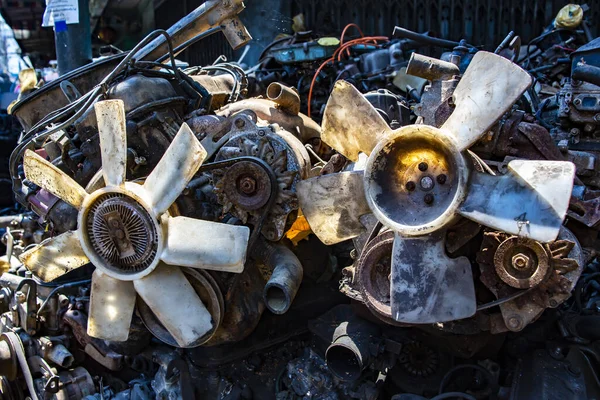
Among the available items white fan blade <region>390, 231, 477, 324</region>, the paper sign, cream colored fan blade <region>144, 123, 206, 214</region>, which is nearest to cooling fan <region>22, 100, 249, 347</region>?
cream colored fan blade <region>144, 123, 206, 214</region>

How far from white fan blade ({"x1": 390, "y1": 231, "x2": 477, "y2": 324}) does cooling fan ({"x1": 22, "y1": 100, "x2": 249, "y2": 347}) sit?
833mm

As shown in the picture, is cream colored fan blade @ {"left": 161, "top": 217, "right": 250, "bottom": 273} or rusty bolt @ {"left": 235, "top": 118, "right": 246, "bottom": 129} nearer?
cream colored fan blade @ {"left": 161, "top": 217, "right": 250, "bottom": 273}

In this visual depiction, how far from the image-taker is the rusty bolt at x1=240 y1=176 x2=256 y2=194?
3156mm

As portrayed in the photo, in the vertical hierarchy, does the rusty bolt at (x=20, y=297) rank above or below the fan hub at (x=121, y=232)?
below

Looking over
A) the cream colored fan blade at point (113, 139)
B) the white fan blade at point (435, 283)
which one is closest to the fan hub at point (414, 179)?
the white fan blade at point (435, 283)

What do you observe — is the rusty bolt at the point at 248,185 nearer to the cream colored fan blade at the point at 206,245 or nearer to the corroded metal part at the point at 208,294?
the cream colored fan blade at the point at 206,245

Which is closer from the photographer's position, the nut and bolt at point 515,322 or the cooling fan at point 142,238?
the nut and bolt at point 515,322

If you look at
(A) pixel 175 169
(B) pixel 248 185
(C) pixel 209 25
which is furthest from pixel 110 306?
(C) pixel 209 25

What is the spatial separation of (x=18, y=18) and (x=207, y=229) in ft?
28.0

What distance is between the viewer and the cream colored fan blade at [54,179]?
3.18m

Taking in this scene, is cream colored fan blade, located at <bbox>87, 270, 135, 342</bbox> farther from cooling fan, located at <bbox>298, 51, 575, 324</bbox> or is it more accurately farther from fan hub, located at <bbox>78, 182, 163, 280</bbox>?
cooling fan, located at <bbox>298, 51, 575, 324</bbox>

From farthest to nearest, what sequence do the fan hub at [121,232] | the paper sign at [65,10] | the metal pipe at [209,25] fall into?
1. the paper sign at [65,10]
2. the metal pipe at [209,25]
3. the fan hub at [121,232]

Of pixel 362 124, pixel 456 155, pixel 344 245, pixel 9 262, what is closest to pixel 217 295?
pixel 344 245

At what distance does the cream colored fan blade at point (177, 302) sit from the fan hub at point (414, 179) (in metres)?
1.14
